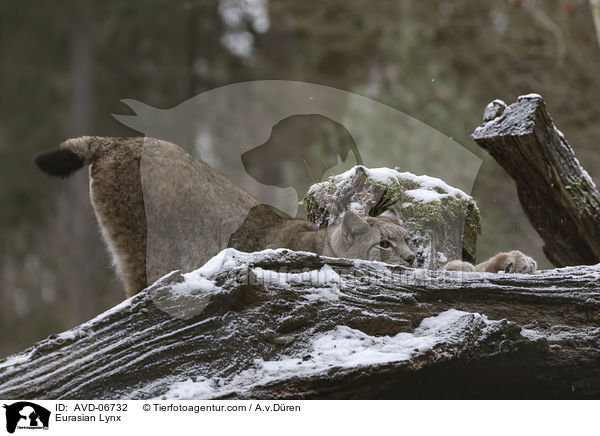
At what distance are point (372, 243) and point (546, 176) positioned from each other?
151cm

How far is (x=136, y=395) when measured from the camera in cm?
316

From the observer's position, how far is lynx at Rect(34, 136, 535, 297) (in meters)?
4.58

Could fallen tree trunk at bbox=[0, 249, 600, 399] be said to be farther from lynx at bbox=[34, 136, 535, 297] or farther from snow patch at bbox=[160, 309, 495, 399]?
lynx at bbox=[34, 136, 535, 297]

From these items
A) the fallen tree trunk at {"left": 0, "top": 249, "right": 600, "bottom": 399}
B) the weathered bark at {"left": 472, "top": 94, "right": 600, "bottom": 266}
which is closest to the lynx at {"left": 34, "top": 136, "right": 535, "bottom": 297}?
the fallen tree trunk at {"left": 0, "top": 249, "right": 600, "bottom": 399}

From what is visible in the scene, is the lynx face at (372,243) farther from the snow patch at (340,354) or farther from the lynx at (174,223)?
the snow patch at (340,354)

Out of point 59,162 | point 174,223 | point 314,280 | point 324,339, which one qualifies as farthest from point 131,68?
point 324,339

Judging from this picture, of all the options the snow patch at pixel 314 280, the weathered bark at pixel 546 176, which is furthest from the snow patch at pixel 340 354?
the weathered bark at pixel 546 176

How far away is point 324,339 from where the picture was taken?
11.4 ft

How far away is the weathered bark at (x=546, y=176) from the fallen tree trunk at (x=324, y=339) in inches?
51.8

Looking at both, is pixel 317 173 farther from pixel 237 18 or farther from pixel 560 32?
pixel 237 18
